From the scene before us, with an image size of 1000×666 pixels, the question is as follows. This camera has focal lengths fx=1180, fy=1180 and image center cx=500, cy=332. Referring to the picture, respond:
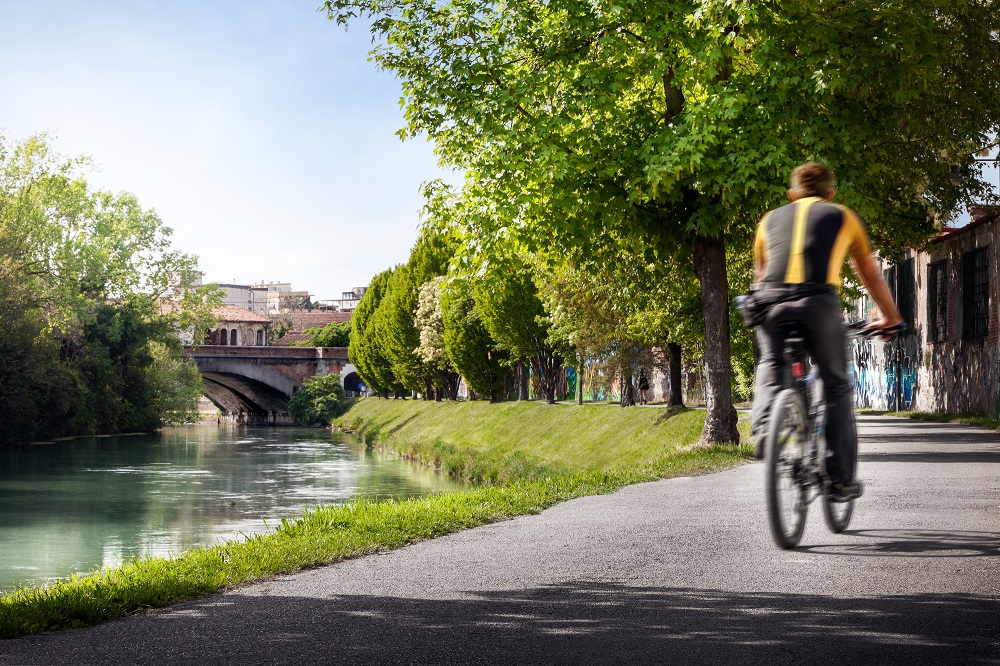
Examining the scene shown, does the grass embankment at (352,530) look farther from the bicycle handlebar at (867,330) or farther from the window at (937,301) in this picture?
the window at (937,301)

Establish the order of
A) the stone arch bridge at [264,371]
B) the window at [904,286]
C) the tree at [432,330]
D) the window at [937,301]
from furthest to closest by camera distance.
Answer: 1. the stone arch bridge at [264,371]
2. the tree at [432,330]
3. the window at [904,286]
4. the window at [937,301]


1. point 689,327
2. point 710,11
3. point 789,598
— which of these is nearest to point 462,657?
point 789,598

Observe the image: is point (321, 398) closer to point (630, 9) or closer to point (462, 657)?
point (630, 9)

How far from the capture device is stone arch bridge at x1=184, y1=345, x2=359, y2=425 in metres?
96.1

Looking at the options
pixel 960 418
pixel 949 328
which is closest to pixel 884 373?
pixel 949 328

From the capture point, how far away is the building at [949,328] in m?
29.8

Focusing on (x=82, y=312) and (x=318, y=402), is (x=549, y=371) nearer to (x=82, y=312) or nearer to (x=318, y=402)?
(x=82, y=312)

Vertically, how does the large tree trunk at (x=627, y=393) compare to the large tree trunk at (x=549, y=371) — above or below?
below

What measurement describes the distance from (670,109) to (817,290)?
1348 centimetres

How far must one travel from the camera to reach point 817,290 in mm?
7176

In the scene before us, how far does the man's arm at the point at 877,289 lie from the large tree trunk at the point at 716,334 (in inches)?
504

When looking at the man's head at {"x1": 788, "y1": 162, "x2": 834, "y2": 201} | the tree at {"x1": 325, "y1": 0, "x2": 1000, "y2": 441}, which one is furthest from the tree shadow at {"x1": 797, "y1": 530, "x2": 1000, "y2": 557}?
the tree at {"x1": 325, "y1": 0, "x2": 1000, "y2": 441}

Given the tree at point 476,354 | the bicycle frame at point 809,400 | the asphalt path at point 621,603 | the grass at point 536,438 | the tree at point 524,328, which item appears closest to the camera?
the asphalt path at point 621,603

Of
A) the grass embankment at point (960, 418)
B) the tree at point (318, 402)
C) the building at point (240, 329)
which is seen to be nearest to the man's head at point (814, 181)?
the grass embankment at point (960, 418)
